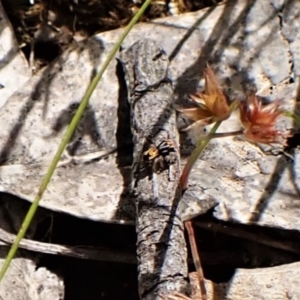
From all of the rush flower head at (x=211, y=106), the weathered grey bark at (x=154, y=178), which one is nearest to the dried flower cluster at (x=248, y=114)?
the rush flower head at (x=211, y=106)

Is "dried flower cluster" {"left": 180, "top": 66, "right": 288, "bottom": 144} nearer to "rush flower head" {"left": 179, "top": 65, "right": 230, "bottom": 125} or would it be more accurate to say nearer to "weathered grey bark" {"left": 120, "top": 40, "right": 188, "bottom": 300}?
"rush flower head" {"left": 179, "top": 65, "right": 230, "bottom": 125}

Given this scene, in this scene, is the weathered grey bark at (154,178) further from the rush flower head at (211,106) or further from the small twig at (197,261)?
the rush flower head at (211,106)

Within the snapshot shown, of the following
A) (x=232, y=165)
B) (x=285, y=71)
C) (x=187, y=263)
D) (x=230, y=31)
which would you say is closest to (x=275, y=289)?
(x=187, y=263)

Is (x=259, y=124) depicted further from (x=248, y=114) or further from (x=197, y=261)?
(x=197, y=261)

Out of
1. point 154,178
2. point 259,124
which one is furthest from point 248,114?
point 154,178

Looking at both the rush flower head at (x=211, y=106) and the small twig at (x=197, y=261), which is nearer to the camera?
the rush flower head at (x=211, y=106)

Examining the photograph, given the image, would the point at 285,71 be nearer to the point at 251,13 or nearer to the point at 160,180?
the point at 251,13
